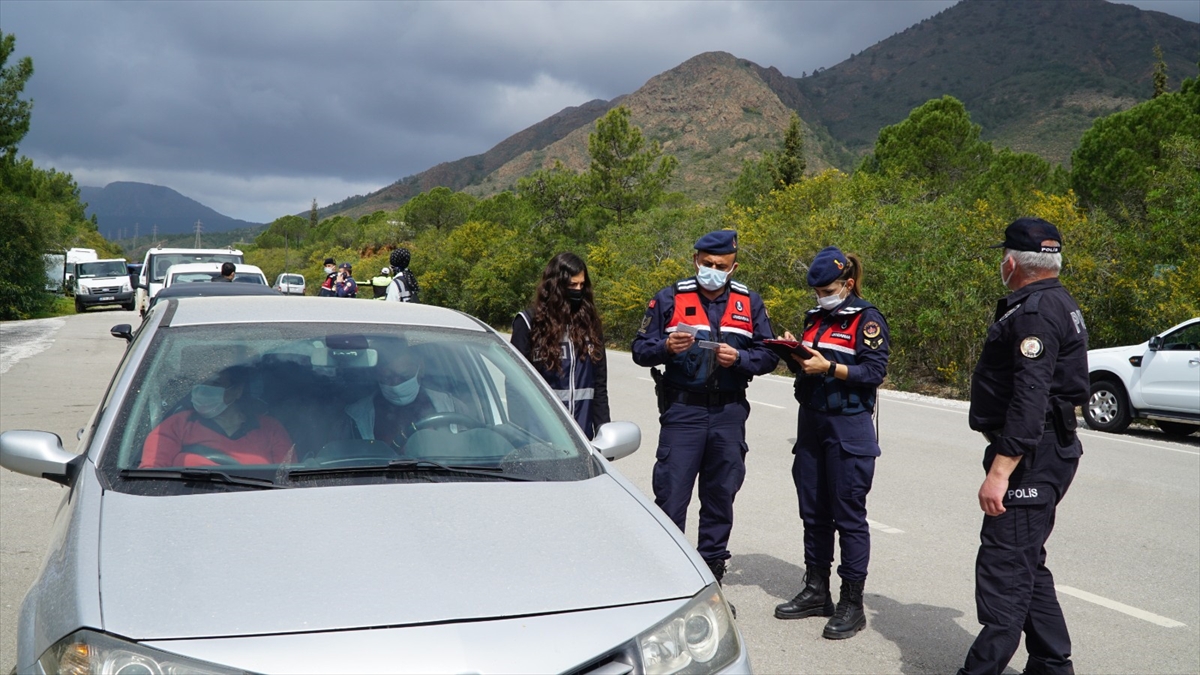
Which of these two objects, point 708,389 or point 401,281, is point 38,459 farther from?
point 401,281

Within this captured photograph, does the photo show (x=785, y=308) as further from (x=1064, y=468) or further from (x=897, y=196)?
(x=1064, y=468)

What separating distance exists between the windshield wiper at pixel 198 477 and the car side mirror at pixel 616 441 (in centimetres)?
119

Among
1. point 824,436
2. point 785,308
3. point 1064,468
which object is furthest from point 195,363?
point 785,308

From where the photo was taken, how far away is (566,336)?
18.1 feet

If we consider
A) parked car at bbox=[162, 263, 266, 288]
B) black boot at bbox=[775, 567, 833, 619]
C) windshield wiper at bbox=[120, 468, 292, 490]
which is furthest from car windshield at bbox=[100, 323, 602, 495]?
parked car at bbox=[162, 263, 266, 288]

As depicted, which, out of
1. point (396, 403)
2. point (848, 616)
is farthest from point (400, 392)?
point (848, 616)

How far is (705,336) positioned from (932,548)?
2650 mm

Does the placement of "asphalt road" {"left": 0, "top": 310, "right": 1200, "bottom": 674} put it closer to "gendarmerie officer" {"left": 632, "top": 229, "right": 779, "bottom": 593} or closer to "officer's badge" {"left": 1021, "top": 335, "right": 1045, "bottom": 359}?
"gendarmerie officer" {"left": 632, "top": 229, "right": 779, "bottom": 593}

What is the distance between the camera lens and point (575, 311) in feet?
18.2

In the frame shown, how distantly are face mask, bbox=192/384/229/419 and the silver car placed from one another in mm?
10

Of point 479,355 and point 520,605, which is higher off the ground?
point 479,355

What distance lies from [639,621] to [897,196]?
31954 millimetres

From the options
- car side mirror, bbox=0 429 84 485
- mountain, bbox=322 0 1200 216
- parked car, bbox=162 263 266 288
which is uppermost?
mountain, bbox=322 0 1200 216

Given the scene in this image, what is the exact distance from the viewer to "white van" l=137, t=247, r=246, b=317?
69.4 feet
